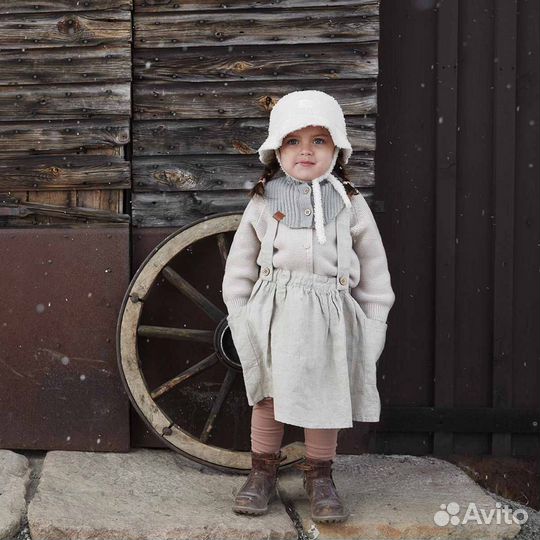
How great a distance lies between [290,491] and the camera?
11.2 feet

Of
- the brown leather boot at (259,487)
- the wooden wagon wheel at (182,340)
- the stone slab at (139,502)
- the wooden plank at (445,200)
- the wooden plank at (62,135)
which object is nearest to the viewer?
the stone slab at (139,502)

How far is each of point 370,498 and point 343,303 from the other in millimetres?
824

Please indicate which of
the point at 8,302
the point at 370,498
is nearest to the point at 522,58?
the point at 370,498

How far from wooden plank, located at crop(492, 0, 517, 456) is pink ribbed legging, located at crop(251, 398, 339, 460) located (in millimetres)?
1335

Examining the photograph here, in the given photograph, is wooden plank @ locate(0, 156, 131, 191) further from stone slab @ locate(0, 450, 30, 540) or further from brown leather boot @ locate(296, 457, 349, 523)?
brown leather boot @ locate(296, 457, 349, 523)

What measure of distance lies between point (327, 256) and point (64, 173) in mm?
1379

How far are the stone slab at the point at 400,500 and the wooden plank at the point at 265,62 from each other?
1.76 metres

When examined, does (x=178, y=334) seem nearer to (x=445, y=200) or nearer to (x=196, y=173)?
(x=196, y=173)

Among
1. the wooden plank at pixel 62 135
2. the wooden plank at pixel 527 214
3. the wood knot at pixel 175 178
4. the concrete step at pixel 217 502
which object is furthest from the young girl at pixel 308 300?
the wooden plank at pixel 527 214

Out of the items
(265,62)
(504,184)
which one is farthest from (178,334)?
(504,184)

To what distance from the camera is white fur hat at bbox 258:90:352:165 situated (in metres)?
2.99

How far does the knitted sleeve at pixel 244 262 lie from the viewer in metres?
3.16

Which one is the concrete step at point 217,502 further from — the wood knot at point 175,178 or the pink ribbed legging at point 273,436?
the wood knot at point 175,178
